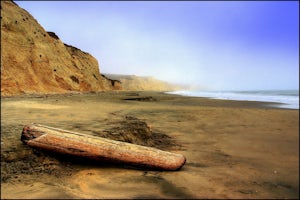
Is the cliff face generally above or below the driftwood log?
above

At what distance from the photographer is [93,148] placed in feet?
12.2

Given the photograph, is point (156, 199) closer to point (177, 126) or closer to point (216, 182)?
point (216, 182)

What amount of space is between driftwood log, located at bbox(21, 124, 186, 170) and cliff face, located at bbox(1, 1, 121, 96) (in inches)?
578

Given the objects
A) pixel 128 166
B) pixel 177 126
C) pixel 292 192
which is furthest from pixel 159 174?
pixel 177 126

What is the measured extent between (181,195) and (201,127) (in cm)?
509

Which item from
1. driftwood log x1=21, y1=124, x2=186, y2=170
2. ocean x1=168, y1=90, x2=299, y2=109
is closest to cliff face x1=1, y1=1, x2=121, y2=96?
driftwood log x1=21, y1=124, x2=186, y2=170

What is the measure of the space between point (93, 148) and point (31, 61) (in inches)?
764

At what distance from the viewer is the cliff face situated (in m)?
18.3

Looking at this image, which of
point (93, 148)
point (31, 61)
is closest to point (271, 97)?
point (31, 61)

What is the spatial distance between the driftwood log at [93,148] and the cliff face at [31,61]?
14.7 meters

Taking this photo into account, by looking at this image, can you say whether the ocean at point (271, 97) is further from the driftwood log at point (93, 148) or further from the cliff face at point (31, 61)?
the cliff face at point (31, 61)

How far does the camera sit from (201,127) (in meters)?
7.89

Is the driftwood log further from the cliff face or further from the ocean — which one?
the cliff face

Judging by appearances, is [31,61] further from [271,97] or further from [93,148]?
[271,97]
